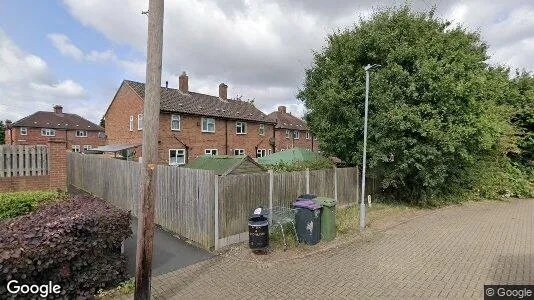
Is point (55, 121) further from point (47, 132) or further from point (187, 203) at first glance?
point (187, 203)

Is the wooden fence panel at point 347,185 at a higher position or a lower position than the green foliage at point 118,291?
higher

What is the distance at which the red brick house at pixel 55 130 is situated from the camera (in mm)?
44938

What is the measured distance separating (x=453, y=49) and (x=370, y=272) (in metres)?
10.2

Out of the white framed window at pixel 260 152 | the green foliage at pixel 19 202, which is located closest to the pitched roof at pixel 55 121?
the white framed window at pixel 260 152

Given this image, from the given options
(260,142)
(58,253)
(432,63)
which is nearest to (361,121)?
(432,63)

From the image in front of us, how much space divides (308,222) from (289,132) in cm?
3316

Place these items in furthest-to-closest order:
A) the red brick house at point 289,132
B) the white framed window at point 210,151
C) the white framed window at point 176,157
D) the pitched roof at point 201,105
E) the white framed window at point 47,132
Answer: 1. the white framed window at point 47,132
2. the red brick house at point 289,132
3. the white framed window at point 210,151
4. the pitched roof at point 201,105
5. the white framed window at point 176,157

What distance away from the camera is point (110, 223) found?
17.0 ft

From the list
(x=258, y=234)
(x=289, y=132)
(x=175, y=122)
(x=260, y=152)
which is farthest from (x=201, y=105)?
(x=258, y=234)

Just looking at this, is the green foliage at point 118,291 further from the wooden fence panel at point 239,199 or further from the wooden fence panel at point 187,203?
the wooden fence panel at point 239,199

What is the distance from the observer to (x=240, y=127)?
28.6m

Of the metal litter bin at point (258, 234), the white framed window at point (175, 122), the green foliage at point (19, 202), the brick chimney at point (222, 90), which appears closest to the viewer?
the green foliage at point (19, 202)

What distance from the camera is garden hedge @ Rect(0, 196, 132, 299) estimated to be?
416cm

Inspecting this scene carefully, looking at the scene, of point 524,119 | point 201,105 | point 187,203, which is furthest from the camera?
point 201,105
